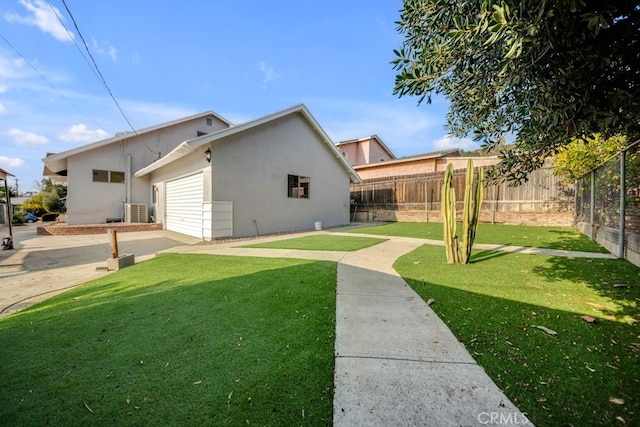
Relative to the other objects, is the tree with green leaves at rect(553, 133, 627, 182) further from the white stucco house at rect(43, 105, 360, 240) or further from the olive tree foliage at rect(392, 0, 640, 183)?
the white stucco house at rect(43, 105, 360, 240)

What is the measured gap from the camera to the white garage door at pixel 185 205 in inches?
434

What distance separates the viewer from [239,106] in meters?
17.5

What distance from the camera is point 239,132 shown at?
10.6 meters

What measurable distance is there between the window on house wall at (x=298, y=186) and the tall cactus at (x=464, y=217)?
8256 mm

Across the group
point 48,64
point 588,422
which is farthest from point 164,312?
point 48,64

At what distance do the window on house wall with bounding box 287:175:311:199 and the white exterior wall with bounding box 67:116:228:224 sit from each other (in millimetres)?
9102

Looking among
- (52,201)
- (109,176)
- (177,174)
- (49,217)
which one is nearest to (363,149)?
(177,174)

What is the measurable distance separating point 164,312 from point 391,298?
2914 mm

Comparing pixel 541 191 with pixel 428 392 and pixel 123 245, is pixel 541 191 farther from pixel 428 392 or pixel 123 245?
pixel 123 245

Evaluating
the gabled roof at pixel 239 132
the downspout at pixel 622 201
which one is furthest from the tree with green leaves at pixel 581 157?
the gabled roof at pixel 239 132

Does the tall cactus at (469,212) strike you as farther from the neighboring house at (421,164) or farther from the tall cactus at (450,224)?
the neighboring house at (421,164)

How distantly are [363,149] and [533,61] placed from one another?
82.6 feet

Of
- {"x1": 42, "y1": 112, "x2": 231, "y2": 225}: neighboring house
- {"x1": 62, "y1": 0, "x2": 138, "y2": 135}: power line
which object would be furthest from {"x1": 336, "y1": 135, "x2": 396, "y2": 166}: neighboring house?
{"x1": 62, "y1": 0, "x2": 138, "y2": 135}: power line

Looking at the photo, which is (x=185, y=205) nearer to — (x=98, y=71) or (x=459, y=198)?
(x=98, y=71)
